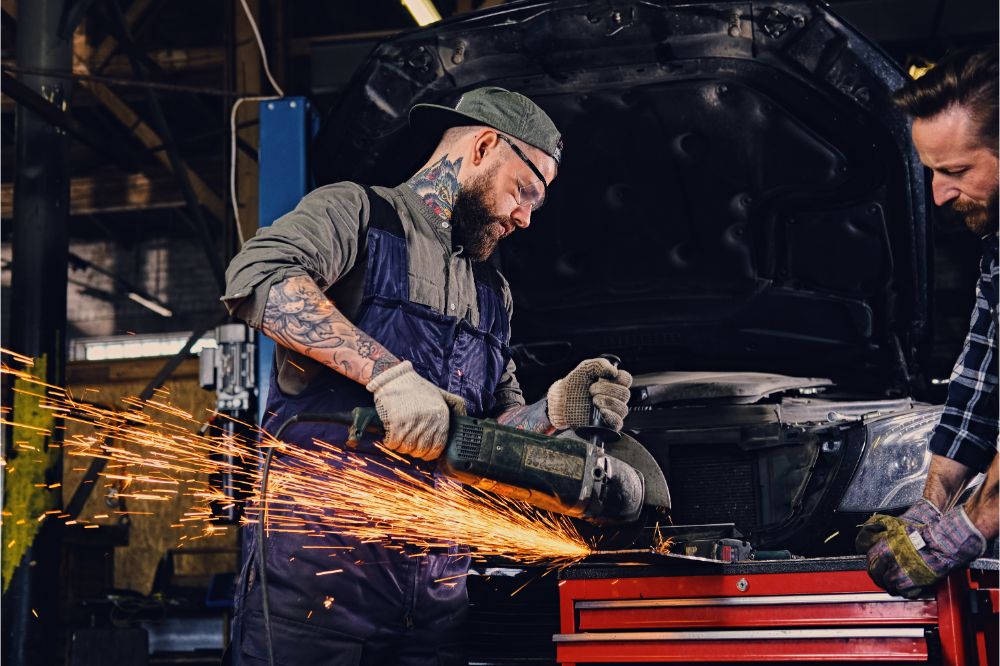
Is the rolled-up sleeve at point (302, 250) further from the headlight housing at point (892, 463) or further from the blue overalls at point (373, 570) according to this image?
the headlight housing at point (892, 463)

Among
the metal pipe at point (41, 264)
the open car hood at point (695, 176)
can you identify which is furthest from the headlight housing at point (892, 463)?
the metal pipe at point (41, 264)

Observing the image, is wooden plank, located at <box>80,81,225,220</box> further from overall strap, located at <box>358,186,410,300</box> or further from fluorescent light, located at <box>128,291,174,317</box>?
fluorescent light, located at <box>128,291,174,317</box>

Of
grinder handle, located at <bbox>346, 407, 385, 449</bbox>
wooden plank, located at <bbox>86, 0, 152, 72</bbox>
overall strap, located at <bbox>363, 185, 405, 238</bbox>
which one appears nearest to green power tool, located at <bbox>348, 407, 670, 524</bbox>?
grinder handle, located at <bbox>346, 407, 385, 449</bbox>

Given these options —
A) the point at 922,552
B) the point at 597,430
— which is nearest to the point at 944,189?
the point at 922,552

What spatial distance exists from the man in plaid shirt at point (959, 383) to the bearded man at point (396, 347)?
63 centimetres

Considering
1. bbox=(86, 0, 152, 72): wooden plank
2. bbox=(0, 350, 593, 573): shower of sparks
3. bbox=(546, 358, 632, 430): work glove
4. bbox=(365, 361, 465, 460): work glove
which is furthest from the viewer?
bbox=(86, 0, 152, 72): wooden plank

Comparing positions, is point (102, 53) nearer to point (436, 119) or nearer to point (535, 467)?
point (436, 119)

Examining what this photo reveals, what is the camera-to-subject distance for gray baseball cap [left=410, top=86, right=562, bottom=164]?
7.63 ft

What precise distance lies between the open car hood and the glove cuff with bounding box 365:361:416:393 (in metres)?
1.26

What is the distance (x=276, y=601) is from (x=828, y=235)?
214cm

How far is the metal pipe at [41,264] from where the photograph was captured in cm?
425

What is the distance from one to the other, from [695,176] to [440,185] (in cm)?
116

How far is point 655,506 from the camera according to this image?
2.24 meters

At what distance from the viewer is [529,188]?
2.38m
